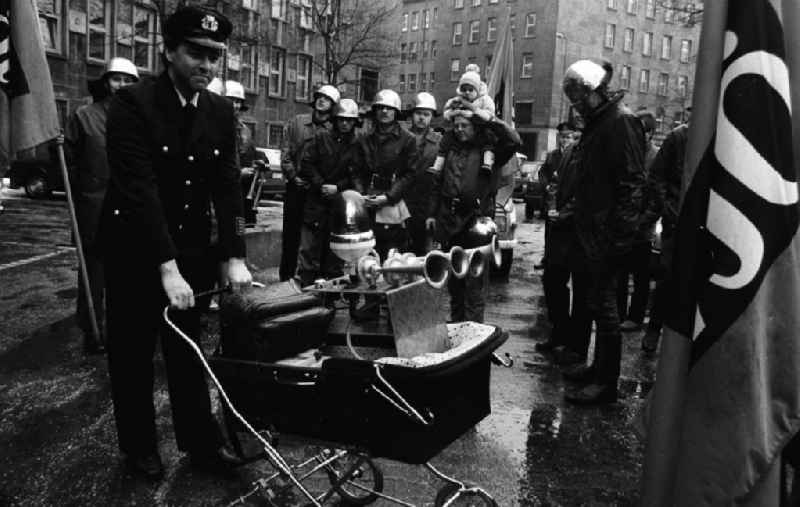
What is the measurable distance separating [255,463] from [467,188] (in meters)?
2.97

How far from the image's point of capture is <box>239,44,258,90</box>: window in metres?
39.3

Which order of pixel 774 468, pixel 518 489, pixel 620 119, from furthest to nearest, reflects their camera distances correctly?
pixel 620 119 < pixel 518 489 < pixel 774 468

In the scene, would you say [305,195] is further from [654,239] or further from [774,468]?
[774,468]

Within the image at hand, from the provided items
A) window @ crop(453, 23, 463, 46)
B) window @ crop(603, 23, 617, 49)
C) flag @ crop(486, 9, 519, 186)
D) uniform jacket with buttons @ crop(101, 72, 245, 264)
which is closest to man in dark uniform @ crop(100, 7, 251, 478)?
uniform jacket with buttons @ crop(101, 72, 245, 264)

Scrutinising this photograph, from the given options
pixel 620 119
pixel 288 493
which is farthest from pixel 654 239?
pixel 288 493

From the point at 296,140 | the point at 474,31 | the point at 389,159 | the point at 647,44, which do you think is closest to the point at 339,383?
the point at 389,159

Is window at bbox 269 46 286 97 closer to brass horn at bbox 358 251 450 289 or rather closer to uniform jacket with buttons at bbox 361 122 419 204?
uniform jacket with buttons at bbox 361 122 419 204

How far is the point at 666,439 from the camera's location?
2160 millimetres

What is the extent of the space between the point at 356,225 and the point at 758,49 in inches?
81.1

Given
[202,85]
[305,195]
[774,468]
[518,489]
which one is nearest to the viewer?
[774,468]

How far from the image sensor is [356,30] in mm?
40594

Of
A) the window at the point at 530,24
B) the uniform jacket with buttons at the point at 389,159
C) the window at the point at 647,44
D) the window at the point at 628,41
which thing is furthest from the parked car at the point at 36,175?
the window at the point at 647,44

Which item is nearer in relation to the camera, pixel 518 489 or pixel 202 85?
pixel 202 85

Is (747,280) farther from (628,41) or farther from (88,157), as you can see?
(628,41)
